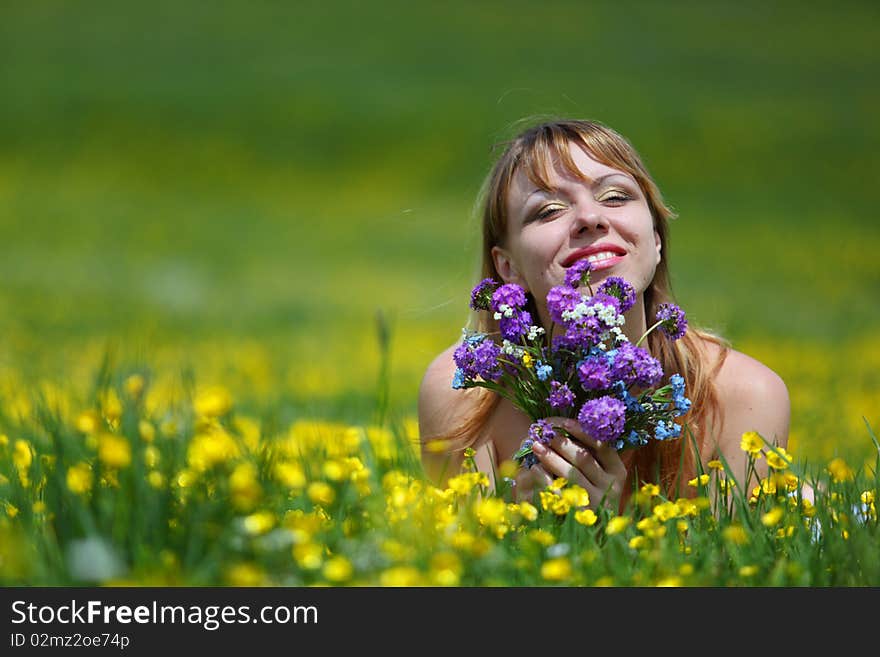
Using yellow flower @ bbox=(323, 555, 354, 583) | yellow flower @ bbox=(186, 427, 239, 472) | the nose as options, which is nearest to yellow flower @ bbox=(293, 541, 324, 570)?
yellow flower @ bbox=(323, 555, 354, 583)

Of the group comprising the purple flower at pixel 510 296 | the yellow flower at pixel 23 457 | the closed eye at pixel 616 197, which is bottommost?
the yellow flower at pixel 23 457

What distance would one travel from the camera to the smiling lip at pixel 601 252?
127 inches

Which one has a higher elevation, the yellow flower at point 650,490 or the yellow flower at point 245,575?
the yellow flower at point 650,490

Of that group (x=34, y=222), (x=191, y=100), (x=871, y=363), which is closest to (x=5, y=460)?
(x=871, y=363)

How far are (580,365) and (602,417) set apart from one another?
0.16 m

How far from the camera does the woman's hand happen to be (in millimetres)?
3049

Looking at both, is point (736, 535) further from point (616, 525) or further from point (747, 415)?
point (747, 415)

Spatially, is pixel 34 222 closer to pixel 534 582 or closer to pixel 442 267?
pixel 442 267

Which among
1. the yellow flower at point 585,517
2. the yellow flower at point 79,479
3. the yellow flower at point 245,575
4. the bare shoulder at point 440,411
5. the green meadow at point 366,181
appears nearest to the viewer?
the yellow flower at point 245,575

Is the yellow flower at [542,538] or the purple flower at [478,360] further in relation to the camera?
the purple flower at [478,360]

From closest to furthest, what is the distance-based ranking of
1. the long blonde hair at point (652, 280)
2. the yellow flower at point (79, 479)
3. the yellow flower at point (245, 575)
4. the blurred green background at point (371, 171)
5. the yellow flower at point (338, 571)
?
the yellow flower at point (245, 575) < the yellow flower at point (338, 571) < the yellow flower at point (79, 479) < the long blonde hair at point (652, 280) < the blurred green background at point (371, 171)

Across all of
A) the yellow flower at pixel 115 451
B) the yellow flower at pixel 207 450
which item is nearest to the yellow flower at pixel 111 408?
the yellow flower at pixel 207 450

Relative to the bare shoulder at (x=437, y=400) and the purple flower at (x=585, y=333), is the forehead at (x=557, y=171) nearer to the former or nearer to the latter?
the purple flower at (x=585, y=333)
